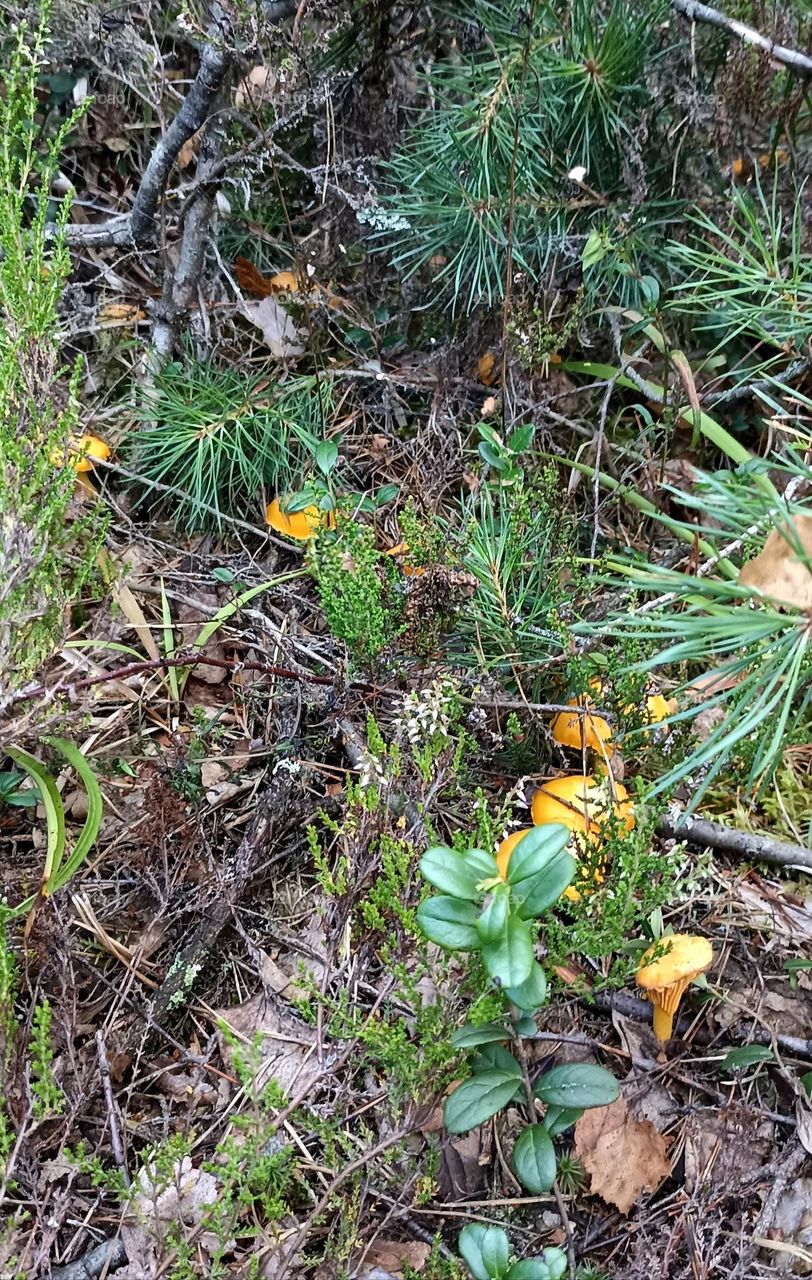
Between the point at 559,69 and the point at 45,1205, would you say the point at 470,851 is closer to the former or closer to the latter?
the point at 45,1205

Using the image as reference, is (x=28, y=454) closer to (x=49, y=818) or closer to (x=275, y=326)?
→ (x=49, y=818)

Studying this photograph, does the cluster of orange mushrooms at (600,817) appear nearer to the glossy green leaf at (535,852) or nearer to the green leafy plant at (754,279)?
the glossy green leaf at (535,852)

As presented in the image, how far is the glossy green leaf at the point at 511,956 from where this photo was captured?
1300 millimetres

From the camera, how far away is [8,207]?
6.02ft

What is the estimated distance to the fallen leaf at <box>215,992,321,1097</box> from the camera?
1.77 metres

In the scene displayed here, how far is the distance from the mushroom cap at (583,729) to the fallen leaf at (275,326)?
1568 mm

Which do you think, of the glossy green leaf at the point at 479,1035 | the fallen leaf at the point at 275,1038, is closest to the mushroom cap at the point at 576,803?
the glossy green leaf at the point at 479,1035

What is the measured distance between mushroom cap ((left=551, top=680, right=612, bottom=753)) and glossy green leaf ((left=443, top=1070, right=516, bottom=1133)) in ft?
2.17

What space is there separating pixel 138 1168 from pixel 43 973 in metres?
0.40

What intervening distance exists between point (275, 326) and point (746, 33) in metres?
1.57

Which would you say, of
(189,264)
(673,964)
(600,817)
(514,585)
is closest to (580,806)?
(600,817)

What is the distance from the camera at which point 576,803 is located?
191 centimetres

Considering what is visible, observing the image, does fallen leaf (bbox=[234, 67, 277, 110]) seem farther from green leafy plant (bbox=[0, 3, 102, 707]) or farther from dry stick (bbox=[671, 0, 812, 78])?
dry stick (bbox=[671, 0, 812, 78])

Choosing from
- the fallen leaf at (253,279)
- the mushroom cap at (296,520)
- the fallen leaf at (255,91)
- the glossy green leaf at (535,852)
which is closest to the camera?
the glossy green leaf at (535,852)
